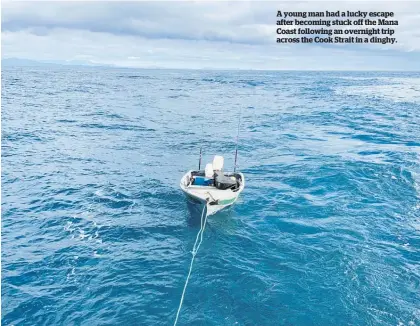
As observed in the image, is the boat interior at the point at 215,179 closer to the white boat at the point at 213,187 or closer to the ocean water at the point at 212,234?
the white boat at the point at 213,187

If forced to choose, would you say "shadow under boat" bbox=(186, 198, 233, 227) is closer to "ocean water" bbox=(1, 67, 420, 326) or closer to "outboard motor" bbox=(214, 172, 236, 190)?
"ocean water" bbox=(1, 67, 420, 326)

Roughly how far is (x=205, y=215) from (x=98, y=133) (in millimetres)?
31985

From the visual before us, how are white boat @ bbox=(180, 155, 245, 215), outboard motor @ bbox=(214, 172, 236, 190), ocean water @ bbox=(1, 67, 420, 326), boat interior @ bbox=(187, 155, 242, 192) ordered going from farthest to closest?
1. boat interior @ bbox=(187, 155, 242, 192)
2. outboard motor @ bbox=(214, 172, 236, 190)
3. white boat @ bbox=(180, 155, 245, 215)
4. ocean water @ bbox=(1, 67, 420, 326)

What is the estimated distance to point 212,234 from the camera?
2284 centimetres

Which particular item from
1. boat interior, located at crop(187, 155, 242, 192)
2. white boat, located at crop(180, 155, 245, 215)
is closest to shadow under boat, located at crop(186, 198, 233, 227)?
white boat, located at crop(180, 155, 245, 215)

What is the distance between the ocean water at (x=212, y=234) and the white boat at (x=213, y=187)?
1.44 meters

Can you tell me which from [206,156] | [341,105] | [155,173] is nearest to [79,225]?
[155,173]

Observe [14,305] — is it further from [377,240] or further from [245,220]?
A: [377,240]

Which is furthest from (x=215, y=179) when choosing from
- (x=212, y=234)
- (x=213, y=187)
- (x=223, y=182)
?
(x=212, y=234)

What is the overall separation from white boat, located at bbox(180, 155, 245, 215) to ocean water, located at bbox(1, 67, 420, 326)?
144 centimetres

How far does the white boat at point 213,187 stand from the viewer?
77.0 ft

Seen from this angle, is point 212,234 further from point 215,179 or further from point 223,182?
point 215,179

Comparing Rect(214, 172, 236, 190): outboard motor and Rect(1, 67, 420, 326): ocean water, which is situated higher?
Rect(214, 172, 236, 190): outboard motor

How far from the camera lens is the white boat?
77.0 ft
